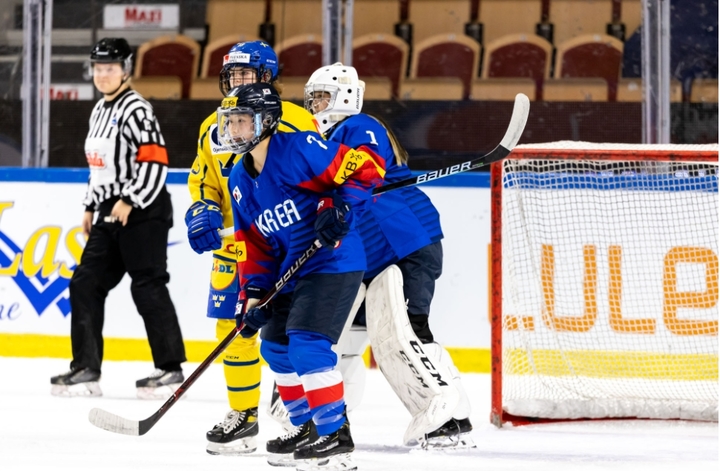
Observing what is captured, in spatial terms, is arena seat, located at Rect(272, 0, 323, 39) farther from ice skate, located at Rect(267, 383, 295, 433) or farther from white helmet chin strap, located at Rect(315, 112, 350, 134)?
ice skate, located at Rect(267, 383, 295, 433)

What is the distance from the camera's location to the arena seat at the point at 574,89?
5.44m

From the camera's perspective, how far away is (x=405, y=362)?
3.51 meters

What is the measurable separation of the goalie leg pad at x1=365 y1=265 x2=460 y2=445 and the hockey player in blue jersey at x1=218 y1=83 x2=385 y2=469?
48cm

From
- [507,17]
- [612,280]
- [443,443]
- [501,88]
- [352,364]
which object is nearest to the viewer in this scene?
[443,443]

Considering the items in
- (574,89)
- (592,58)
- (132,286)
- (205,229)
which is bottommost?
(132,286)

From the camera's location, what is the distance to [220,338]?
3607 millimetres

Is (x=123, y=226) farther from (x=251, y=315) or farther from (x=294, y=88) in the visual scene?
Result: (x=251, y=315)

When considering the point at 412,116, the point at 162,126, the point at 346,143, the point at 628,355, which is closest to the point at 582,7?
the point at 412,116

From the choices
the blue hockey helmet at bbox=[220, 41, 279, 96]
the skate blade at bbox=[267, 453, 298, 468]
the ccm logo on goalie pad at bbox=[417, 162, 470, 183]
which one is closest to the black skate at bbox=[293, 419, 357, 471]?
the skate blade at bbox=[267, 453, 298, 468]

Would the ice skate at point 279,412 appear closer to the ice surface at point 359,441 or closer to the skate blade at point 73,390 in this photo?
the ice surface at point 359,441

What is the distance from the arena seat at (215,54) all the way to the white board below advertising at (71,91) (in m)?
0.60

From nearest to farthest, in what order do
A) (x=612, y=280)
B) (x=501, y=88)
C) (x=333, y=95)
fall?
1. (x=333, y=95)
2. (x=612, y=280)
3. (x=501, y=88)

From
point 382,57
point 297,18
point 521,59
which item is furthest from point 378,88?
point 521,59

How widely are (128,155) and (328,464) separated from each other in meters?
2.11
